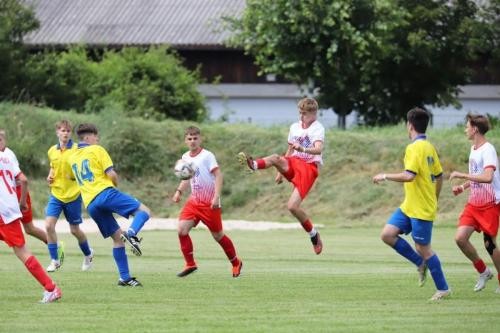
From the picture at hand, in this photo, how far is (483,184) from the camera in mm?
15547

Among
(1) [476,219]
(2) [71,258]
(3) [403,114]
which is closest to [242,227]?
(2) [71,258]

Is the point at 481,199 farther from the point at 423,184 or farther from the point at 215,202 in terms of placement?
the point at 215,202

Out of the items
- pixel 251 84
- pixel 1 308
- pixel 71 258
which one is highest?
pixel 1 308

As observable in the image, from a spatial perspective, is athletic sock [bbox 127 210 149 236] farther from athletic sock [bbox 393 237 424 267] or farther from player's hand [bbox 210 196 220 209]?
athletic sock [bbox 393 237 424 267]

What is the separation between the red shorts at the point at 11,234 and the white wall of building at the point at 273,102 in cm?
4187

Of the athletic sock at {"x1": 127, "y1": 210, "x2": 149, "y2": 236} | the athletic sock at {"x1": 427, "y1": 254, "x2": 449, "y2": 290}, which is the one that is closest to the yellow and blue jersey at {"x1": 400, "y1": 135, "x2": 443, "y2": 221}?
the athletic sock at {"x1": 427, "y1": 254, "x2": 449, "y2": 290}

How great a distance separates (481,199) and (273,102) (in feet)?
141

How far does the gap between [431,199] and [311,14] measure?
29.4m

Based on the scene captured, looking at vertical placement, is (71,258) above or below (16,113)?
above

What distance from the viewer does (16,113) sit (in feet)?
134

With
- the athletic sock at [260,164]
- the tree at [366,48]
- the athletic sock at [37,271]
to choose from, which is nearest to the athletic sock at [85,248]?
the athletic sock at [260,164]

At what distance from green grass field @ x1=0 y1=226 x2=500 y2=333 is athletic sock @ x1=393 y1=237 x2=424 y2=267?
42 cm

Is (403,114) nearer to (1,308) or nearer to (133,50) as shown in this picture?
(133,50)

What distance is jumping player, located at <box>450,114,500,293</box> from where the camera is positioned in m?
15.3
